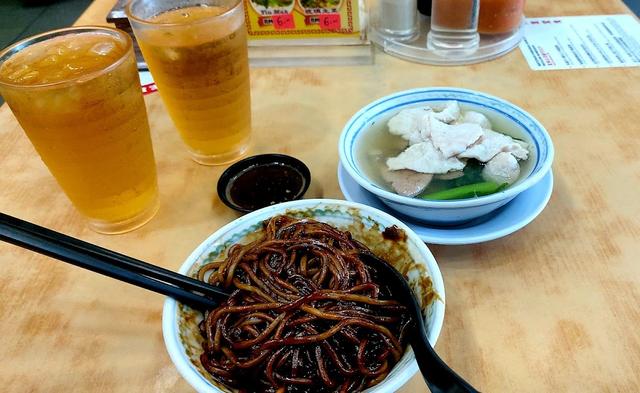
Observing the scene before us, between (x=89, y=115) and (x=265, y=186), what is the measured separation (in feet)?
1.28

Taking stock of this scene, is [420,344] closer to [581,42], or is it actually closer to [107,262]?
[107,262]

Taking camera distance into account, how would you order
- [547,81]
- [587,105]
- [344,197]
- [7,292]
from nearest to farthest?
1. [7,292]
2. [344,197]
3. [587,105]
4. [547,81]

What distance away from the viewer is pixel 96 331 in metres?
0.95

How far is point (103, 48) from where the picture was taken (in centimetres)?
105

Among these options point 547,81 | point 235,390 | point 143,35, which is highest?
point 143,35

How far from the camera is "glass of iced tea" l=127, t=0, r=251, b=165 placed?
112 cm

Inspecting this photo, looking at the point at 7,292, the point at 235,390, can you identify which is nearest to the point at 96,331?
the point at 7,292

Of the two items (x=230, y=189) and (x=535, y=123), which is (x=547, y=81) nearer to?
(x=535, y=123)

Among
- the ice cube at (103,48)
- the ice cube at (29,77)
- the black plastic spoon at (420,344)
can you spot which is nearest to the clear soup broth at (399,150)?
the black plastic spoon at (420,344)

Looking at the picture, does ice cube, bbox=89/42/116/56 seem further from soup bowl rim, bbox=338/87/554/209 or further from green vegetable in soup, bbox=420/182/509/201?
green vegetable in soup, bbox=420/182/509/201

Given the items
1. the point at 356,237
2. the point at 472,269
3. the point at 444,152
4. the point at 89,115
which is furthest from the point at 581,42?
the point at 89,115

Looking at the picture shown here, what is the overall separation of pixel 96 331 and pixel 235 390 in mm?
354

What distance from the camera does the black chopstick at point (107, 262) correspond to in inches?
27.7

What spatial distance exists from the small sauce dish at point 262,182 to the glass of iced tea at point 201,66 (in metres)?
0.13
